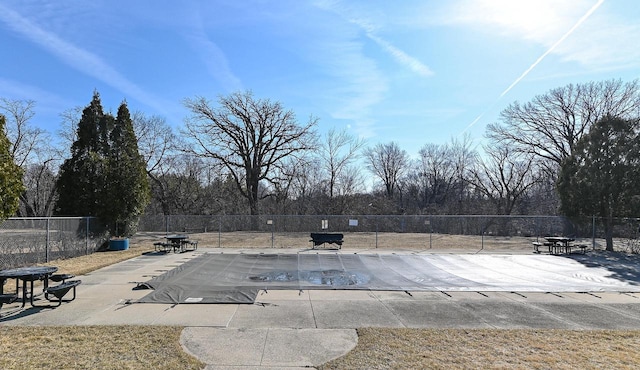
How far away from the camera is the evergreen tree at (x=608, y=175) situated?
2078cm

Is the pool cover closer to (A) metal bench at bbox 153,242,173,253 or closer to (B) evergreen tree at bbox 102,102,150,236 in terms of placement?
(A) metal bench at bbox 153,242,173,253

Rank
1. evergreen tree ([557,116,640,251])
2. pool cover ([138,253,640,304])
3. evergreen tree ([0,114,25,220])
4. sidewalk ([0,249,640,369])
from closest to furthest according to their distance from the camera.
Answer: sidewalk ([0,249,640,369]), pool cover ([138,253,640,304]), evergreen tree ([0,114,25,220]), evergreen tree ([557,116,640,251])

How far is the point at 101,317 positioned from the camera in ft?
24.1

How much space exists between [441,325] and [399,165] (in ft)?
180

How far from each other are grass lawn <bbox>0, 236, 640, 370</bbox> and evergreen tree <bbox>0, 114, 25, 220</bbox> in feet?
22.2

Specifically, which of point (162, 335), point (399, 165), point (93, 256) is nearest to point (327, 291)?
point (162, 335)

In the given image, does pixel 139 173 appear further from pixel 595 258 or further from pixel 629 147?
pixel 629 147

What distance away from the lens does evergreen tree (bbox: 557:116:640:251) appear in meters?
20.8

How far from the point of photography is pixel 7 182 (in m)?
11.6

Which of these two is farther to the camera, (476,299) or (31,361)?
(476,299)

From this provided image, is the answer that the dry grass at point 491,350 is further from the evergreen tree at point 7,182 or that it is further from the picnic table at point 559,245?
the picnic table at point 559,245

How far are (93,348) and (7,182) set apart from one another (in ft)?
29.0

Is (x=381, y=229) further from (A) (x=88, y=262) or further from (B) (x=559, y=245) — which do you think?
(A) (x=88, y=262)

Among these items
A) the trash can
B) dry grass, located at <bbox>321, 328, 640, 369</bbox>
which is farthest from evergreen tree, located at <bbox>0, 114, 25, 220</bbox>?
dry grass, located at <bbox>321, 328, 640, 369</bbox>
